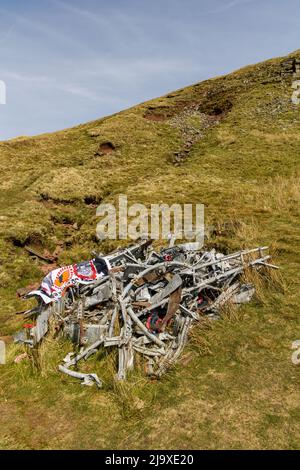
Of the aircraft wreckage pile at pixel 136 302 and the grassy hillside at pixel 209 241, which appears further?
the aircraft wreckage pile at pixel 136 302

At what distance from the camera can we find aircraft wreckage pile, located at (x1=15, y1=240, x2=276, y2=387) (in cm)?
944

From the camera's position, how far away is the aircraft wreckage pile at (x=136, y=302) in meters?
9.44

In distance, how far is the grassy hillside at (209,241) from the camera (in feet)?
24.9

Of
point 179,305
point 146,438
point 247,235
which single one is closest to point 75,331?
point 179,305

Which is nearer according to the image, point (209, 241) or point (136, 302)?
point (136, 302)

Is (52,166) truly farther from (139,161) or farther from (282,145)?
(282,145)

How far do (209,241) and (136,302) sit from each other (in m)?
7.64

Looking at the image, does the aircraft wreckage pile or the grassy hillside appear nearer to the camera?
the grassy hillside

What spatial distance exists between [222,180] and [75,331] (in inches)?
868

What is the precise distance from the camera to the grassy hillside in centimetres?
760

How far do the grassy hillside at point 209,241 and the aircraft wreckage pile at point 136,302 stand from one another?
0.46 meters

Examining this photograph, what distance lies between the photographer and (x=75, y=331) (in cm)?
1038

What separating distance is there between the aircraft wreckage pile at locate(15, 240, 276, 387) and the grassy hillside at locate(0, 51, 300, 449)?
463mm

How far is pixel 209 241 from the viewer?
682 inches
